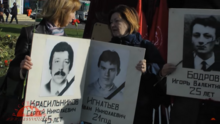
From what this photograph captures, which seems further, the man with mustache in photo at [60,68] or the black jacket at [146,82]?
the black jacket at [146,82]

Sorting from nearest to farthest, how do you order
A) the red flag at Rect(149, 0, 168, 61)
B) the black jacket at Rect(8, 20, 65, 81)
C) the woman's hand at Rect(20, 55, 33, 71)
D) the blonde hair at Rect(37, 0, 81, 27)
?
1. the woman's hand at Rect(20, 55, 33, 71)
2. the black jacket at Rect(8, 20, 65, 81)
3. the blonde hair at Rect(37, 0, 81, 27)
4. the red flag at Rect(149, 0, 168, 61)

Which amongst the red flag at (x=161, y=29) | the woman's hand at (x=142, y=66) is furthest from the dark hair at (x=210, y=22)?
the red flag at (x=161, y=29)

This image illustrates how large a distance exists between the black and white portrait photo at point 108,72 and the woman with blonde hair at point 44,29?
0.33 meters

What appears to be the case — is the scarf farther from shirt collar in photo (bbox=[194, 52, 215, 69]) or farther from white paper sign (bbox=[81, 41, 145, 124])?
shirt collar in photo (bbox=[194, 52, 215, 69])

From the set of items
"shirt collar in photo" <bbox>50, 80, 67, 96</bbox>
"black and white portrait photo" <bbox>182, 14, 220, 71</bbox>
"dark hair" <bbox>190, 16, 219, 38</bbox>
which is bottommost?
"shirt collar in photo" <bbox>50, 80, 67, 96</bbox>

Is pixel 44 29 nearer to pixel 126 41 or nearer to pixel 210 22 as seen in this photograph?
pixel 126 41

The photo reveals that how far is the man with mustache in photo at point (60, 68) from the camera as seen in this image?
2.24 metres

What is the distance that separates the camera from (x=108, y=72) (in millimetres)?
2400

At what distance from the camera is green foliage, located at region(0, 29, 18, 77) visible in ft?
19.6

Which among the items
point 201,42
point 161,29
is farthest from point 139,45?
point 161,29

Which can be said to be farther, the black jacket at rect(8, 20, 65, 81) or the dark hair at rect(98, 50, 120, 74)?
the dark hair at rect(98, 50, 120, 74)

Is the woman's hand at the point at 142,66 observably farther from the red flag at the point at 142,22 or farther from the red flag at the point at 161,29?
the red flag at the point at 142,22

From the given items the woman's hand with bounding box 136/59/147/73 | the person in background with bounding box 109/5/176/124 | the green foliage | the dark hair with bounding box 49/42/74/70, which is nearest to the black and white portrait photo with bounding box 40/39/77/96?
the dark hair with bounding box 49/42/74/70

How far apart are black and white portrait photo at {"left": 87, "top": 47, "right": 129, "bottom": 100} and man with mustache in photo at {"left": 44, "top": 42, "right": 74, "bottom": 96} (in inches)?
7.9
